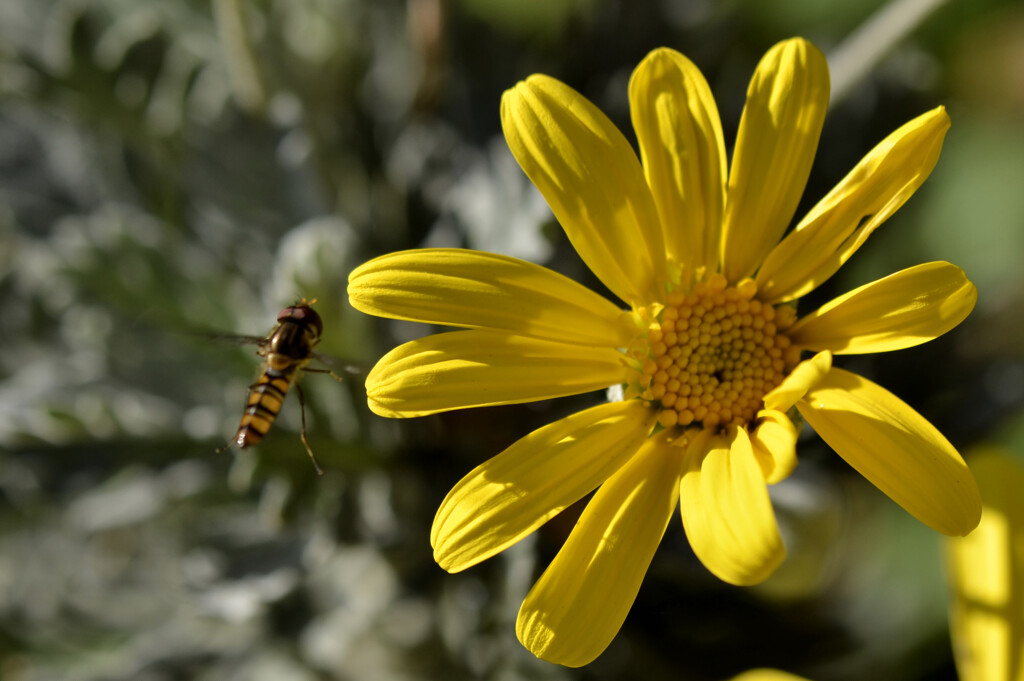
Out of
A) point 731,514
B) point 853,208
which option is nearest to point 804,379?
point 731,514

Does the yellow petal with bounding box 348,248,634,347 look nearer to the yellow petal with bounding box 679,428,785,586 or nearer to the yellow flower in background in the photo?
the yellow petal with bounding box 679,428,785,586

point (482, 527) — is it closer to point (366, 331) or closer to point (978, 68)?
point (366, 331)

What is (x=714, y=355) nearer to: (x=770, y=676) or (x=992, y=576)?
(x=770, y=676)

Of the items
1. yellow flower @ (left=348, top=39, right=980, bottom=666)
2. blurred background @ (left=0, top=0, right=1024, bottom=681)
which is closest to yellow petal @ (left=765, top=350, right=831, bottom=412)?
yellow flower @ (left=348, top=39, right=980, bottom=666)

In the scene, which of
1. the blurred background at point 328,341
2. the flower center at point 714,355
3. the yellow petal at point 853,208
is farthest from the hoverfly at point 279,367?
the yellow petal at point 853,208

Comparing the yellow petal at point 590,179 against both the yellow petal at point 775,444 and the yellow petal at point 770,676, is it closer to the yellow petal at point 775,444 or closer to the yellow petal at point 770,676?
the yellow petal at point 775,444
